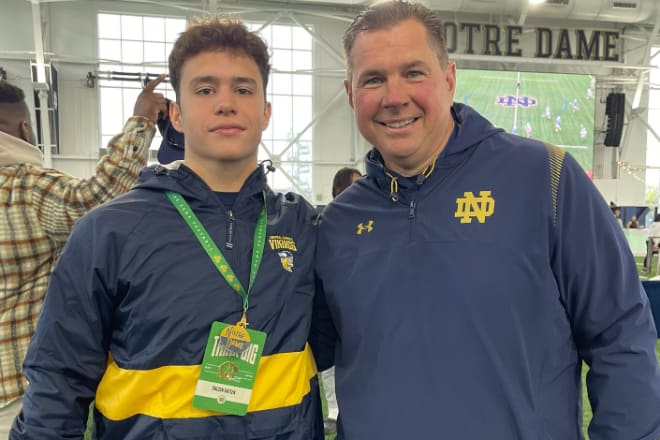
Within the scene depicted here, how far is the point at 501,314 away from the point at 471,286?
10cm

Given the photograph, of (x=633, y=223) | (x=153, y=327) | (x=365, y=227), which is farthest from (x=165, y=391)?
(x=633, y=223)

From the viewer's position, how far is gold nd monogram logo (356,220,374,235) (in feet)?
5.02

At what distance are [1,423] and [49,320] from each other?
0.85m

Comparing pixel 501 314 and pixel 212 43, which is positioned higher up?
pixel 212 43

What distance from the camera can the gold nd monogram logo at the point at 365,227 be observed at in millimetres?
1531

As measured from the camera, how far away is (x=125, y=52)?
14.7 metres

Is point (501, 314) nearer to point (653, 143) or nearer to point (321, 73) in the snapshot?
point (321, 73)

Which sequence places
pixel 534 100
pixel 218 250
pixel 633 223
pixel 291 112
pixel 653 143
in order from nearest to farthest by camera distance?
pixel 218 250 < pixel 534 100 < pixel 633 223 < pixel 291 112 < pixel 653 143

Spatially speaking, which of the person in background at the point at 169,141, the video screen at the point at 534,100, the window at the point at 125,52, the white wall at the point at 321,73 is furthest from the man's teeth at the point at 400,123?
the white wall at the point at 321,73

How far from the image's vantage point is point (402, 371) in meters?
1.37

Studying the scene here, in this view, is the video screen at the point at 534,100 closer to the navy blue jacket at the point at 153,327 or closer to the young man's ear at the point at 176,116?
the young man's ear at the point at 176,116

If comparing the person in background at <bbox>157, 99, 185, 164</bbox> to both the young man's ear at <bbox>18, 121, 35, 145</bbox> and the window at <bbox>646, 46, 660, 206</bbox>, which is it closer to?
the young man's ear at <bbox>18, 121, 35, 145</bbox>

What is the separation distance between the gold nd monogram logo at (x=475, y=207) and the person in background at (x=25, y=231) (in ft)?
4.02

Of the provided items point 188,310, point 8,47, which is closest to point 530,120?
point 8,47
